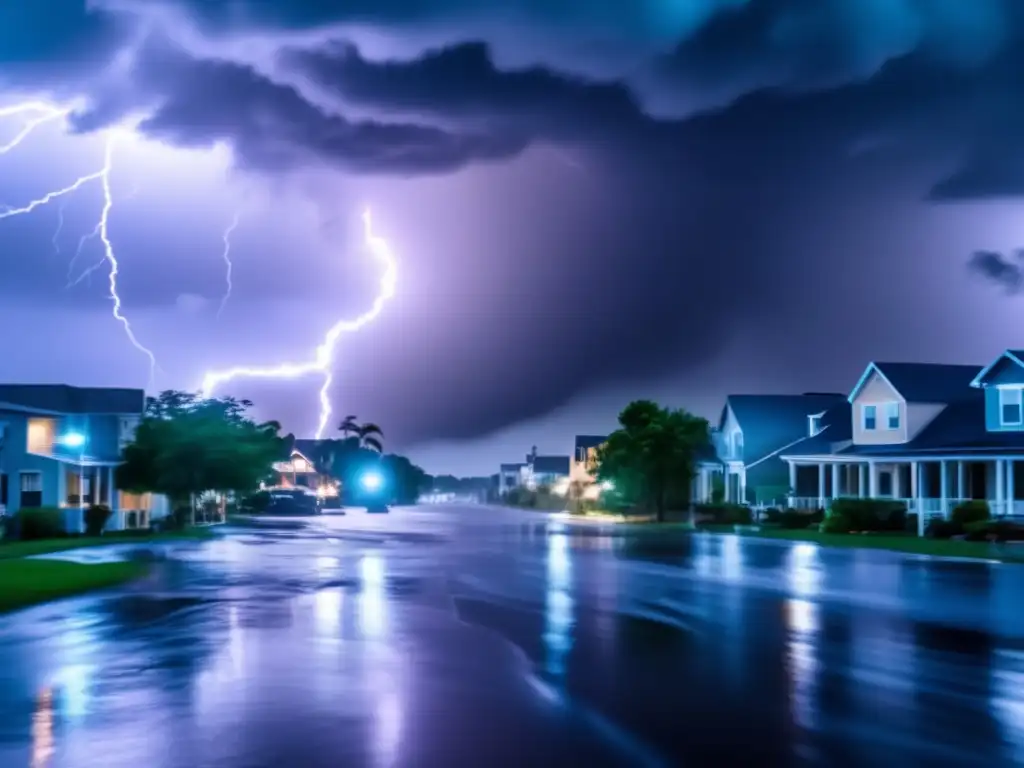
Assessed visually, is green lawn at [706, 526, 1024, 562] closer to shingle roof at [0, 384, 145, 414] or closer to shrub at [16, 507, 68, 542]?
shrub at [16, 507, 68, 542]

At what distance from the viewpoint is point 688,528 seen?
6400 centimetres

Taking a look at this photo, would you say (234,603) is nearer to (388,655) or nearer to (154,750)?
(388,655)

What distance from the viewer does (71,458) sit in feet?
184

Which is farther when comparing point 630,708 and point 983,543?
point 983,543

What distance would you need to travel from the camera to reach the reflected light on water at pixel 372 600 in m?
17.1

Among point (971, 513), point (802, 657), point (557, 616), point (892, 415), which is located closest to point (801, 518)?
point (892, 415)

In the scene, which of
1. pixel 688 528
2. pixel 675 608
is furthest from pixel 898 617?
pixel 688 528

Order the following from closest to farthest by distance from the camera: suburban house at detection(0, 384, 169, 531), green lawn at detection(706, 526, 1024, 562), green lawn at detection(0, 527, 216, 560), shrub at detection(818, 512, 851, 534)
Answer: green lawn at detection(0, 527, 216, 560), green lawn at detection(706, 526, 1024, 562), shrub at detection(818, 512, 851, 534), suburban house at detection(0, 384, 169, 531)

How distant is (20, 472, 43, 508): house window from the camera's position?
54653 mm

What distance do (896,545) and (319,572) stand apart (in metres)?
22.6

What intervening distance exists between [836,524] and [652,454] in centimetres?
2610

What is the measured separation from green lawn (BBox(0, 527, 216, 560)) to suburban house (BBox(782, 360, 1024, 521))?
97.2ft

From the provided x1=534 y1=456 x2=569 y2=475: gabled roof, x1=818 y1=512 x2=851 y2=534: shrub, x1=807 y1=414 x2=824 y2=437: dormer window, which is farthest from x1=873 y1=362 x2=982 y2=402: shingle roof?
x1=534 y1=456 x2=569 y2=475: gabled roof

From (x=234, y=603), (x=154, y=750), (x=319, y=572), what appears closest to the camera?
(x=154, y=750)
